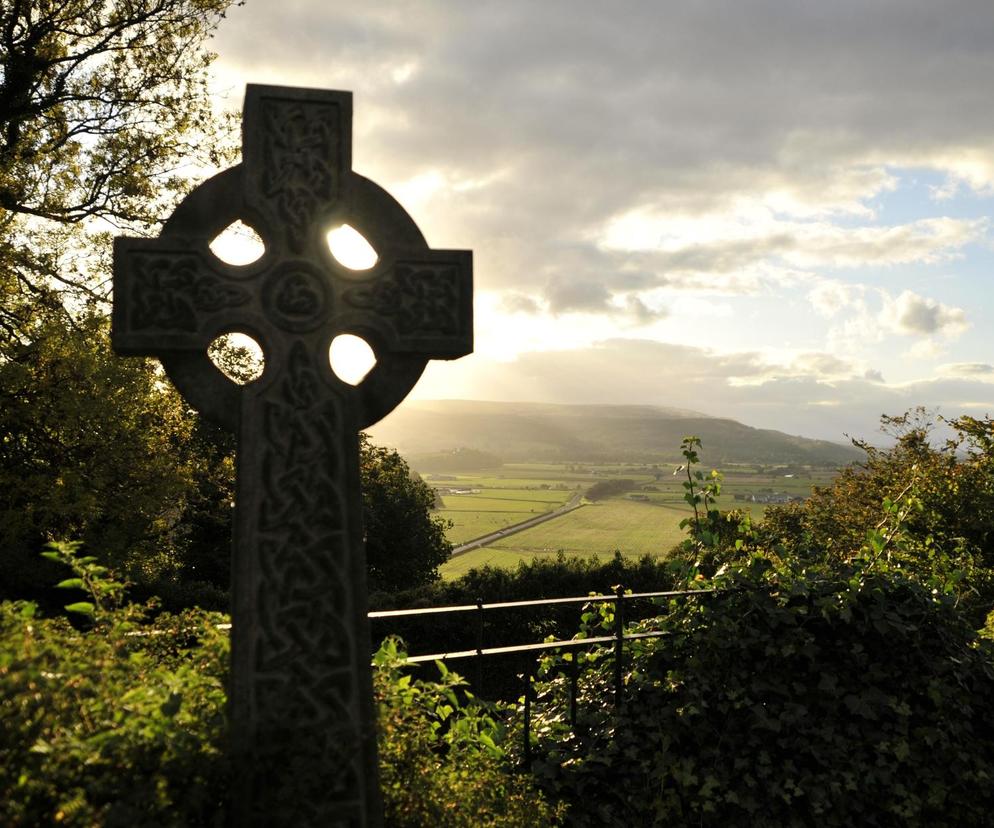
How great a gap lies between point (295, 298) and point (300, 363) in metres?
0.31

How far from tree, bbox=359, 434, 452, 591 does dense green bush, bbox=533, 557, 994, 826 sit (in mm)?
21712

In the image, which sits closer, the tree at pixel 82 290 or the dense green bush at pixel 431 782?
the dense green bush at pixel 431 782

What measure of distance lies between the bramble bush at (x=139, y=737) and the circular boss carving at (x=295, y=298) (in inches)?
52.1

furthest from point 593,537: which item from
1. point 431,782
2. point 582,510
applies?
point 431,782

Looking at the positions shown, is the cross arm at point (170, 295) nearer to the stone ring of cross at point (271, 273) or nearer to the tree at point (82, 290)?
the stone ring of cross at point (271, 273)

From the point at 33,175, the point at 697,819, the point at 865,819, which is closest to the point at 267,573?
the point at 697,819

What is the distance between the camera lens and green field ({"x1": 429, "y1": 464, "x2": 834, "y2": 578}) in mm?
56594

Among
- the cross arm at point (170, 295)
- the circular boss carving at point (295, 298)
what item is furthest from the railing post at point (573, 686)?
the cross arm at point (170, 295)

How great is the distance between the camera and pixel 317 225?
3826 mm

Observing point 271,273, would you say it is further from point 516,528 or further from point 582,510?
point 582,510

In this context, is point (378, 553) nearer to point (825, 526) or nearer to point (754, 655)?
point (825, 526)

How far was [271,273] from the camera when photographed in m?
3.78

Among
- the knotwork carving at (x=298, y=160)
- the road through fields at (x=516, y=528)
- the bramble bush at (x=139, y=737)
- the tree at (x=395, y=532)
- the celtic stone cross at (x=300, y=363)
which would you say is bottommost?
the road through fields at (x=516, y=528)

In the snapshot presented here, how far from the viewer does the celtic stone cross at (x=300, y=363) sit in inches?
133
